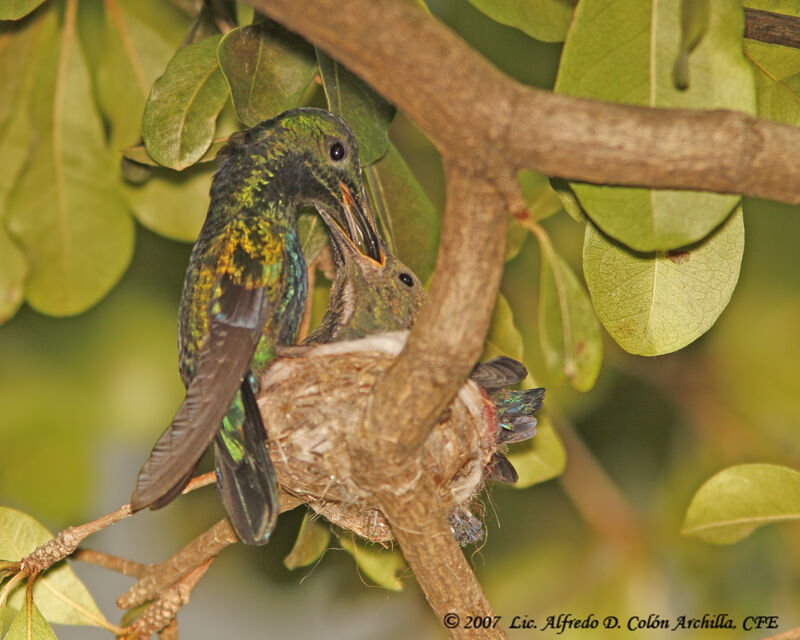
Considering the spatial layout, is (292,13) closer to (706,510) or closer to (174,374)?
(706,510)

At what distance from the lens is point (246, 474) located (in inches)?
86.8

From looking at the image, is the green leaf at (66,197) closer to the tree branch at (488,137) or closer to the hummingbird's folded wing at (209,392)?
the hummingbird's folded wing at (209,392)

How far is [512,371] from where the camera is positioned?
8.32 ft

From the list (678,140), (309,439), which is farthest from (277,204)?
(678,140)

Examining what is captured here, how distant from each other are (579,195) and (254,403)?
97 centimetres

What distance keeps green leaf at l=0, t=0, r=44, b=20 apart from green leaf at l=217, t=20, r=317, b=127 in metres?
0.55

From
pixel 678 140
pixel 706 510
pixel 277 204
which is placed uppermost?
pixel 678 140

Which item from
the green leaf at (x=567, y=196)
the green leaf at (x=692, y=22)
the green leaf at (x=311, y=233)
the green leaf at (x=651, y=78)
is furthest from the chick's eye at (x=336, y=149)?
the green leaf at (x=692, y=22)

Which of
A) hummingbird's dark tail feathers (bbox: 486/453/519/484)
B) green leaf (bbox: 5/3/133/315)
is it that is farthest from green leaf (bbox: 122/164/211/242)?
hummingbird's dark tail feathers (bbox: 486/453/519/484)

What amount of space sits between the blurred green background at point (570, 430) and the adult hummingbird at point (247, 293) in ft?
4.03

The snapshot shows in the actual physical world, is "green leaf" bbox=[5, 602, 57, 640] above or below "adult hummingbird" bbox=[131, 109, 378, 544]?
below

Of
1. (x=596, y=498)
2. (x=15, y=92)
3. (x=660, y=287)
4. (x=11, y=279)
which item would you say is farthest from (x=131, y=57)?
(x=596, y=498)

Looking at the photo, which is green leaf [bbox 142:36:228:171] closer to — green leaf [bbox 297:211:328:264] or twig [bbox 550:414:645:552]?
green leaf [bbox 297:211:328:264]

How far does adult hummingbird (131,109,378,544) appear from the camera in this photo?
81.5 inches
